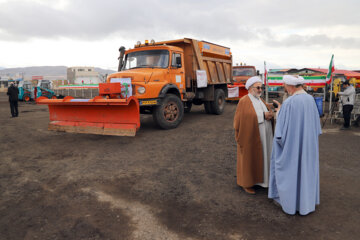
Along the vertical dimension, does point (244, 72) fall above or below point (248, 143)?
above

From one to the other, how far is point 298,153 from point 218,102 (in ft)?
28.5

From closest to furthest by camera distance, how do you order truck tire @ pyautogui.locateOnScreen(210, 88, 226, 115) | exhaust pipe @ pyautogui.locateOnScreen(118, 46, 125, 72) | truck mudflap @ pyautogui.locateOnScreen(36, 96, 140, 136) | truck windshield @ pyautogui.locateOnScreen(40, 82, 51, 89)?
1. truck mudflap @ pyautogui.locateOnScreen(36, 96, 140, 136)
2. exhaust pipe @ pyautogui.locateOnScreen(118, 46, 125, 72)
3. truck tire @ pyautogui.locateOnScreen(210, 88, 226, 115)
4. truck windshield @ pyautogui.locateOnScreen(40, 82, 51, 89)

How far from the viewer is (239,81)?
16.0 m

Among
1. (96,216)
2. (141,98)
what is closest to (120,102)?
(141,98)

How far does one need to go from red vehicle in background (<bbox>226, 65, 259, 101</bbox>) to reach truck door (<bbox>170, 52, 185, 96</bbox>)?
6.56 metres

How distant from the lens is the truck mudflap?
6.89 metres

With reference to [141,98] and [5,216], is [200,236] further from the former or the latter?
[141,98]

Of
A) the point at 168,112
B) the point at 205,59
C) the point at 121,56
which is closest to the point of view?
the point at 168,112

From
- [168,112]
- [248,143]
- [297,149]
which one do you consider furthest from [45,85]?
[297,149]

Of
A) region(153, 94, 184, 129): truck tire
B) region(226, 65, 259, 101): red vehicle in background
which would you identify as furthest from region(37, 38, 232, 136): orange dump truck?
region(226, 65, 259, 101): red vehicle in background

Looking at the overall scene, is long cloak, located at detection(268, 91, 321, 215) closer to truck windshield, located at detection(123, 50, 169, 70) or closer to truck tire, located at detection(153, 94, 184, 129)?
truck tire, located at detection(153, 94, 184, 129)

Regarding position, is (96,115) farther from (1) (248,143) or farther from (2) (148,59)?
(1) (248,143)

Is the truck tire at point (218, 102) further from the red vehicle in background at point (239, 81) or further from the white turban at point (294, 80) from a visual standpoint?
the white turban at point (294, 80)

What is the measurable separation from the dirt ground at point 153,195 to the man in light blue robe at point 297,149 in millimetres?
252
